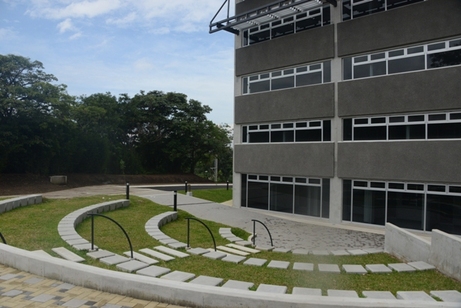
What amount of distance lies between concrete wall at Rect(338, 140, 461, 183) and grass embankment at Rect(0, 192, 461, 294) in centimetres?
536

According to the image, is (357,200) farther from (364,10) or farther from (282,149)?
(364,10)

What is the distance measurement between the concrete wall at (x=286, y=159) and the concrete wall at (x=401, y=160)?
76cm

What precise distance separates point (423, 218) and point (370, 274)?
27.4 feet

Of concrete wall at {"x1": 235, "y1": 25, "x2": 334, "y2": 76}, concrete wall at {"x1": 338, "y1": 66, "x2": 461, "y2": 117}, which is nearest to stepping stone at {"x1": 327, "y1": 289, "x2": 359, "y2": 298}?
concrete wall at {"x1": 338, "y1": 66, "x2": 461, "y2": 117}

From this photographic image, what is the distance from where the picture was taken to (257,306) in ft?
15.7

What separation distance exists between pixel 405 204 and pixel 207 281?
1161 cm

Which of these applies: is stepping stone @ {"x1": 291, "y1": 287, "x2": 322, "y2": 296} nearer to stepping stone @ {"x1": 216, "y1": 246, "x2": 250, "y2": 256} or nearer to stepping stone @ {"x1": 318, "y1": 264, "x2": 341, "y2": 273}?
stepping stone @ {"x1": 318, "y1": 264, "x2": 341, "y2": 273}

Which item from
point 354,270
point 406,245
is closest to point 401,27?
point 406,245

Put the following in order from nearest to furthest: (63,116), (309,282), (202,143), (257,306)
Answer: (257,306)
(309,282)
(63,116)
(202,143)

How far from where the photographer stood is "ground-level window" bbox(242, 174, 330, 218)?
17391 mm

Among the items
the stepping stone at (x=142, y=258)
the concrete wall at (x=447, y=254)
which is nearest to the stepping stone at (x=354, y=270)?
the concrete wall at (x=447, y=254)

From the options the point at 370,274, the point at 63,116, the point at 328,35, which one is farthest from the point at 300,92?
the point at 63,116

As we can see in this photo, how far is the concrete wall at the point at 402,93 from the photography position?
13.8 m

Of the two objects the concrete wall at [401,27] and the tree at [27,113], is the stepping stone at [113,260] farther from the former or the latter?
the tree at [27,113]
